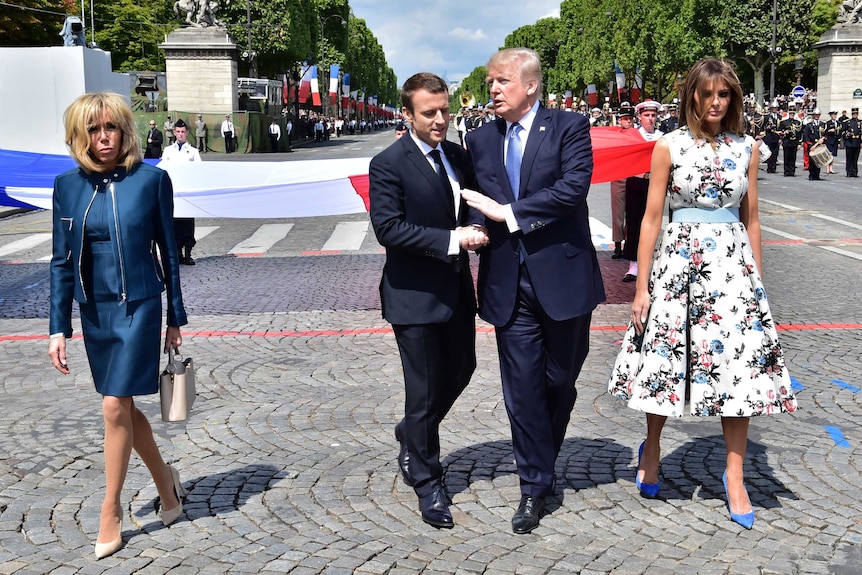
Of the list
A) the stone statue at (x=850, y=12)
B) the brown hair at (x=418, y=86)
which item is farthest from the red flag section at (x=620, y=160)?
the stone statue at (x=850, y=12)

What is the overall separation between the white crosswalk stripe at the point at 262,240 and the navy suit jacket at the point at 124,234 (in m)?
9.85

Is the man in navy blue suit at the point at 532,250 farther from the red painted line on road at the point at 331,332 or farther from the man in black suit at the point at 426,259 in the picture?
the red painted line on road at the point at 331,332

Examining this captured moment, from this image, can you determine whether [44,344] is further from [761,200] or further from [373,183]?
[761,200]

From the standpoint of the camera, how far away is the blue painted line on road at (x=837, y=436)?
5.51 metres

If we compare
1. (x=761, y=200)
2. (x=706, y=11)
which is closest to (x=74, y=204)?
(x=761, y=200)

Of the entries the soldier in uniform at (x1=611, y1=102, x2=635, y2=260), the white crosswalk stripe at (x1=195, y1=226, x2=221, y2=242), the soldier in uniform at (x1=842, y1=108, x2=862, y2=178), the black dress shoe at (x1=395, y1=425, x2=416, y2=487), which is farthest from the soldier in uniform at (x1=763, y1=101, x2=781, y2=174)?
the black dress shoe at (x1=395, y1=425, x2=416, y2=487)

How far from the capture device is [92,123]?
13.4 ft

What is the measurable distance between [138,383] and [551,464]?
1.75 meters

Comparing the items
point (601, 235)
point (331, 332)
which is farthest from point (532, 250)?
point (601, 235)

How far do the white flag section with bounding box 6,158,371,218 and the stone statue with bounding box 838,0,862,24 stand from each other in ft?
132

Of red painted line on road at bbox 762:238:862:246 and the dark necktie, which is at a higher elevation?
the dark necktie

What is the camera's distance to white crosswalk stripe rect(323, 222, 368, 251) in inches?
578

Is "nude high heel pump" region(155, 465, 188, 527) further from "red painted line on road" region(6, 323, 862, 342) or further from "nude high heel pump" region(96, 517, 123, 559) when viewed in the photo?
"red painted line on road" region(6, 323, 862, 342)

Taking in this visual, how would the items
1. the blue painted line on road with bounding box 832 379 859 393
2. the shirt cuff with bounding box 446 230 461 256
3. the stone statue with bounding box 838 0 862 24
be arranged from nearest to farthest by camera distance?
the shirt cuff with bounding box 446 230 461 256 → the blue painted line on road with bounding box 832 379 859 393 → the stone statue with bounding box 838 0 862 24
